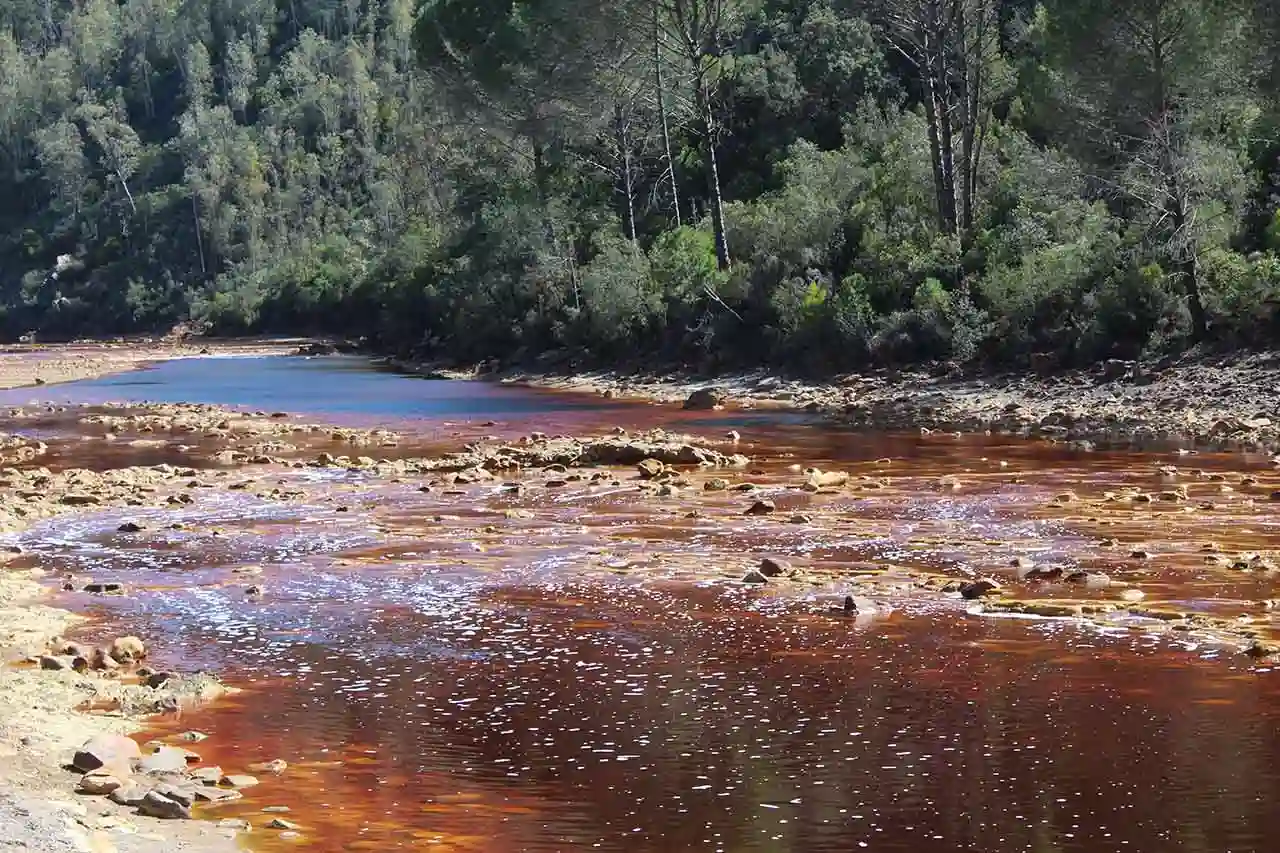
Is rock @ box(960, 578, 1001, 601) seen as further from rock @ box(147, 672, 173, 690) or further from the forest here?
the forest

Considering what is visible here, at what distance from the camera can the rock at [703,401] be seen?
36.6 meters

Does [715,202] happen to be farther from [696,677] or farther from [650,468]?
[696,677]

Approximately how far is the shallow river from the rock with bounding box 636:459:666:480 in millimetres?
2401

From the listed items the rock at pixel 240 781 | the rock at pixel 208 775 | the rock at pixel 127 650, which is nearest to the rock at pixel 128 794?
the rock at pixel 208 775

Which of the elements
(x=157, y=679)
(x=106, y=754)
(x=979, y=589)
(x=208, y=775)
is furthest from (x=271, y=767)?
(x=979, y=589)

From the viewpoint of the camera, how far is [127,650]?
488 inches

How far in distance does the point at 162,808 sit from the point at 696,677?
4.46 metres

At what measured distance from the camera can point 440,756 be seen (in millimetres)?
9930

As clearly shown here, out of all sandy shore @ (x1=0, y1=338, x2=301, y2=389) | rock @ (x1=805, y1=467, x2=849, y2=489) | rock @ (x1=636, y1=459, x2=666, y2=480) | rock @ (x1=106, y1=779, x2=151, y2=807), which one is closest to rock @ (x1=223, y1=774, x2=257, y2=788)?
rock @ (x1=106, y1=779, x2=151, y2=807)

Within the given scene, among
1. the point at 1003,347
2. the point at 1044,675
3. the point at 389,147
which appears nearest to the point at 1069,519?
the point at 1044,675

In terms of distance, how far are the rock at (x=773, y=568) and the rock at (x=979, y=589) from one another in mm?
1864

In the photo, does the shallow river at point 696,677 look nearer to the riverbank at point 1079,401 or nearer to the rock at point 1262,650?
the rock at point 1262,650

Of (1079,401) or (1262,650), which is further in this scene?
(1079,401)

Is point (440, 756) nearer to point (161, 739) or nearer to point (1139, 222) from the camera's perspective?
point (161, 739)
